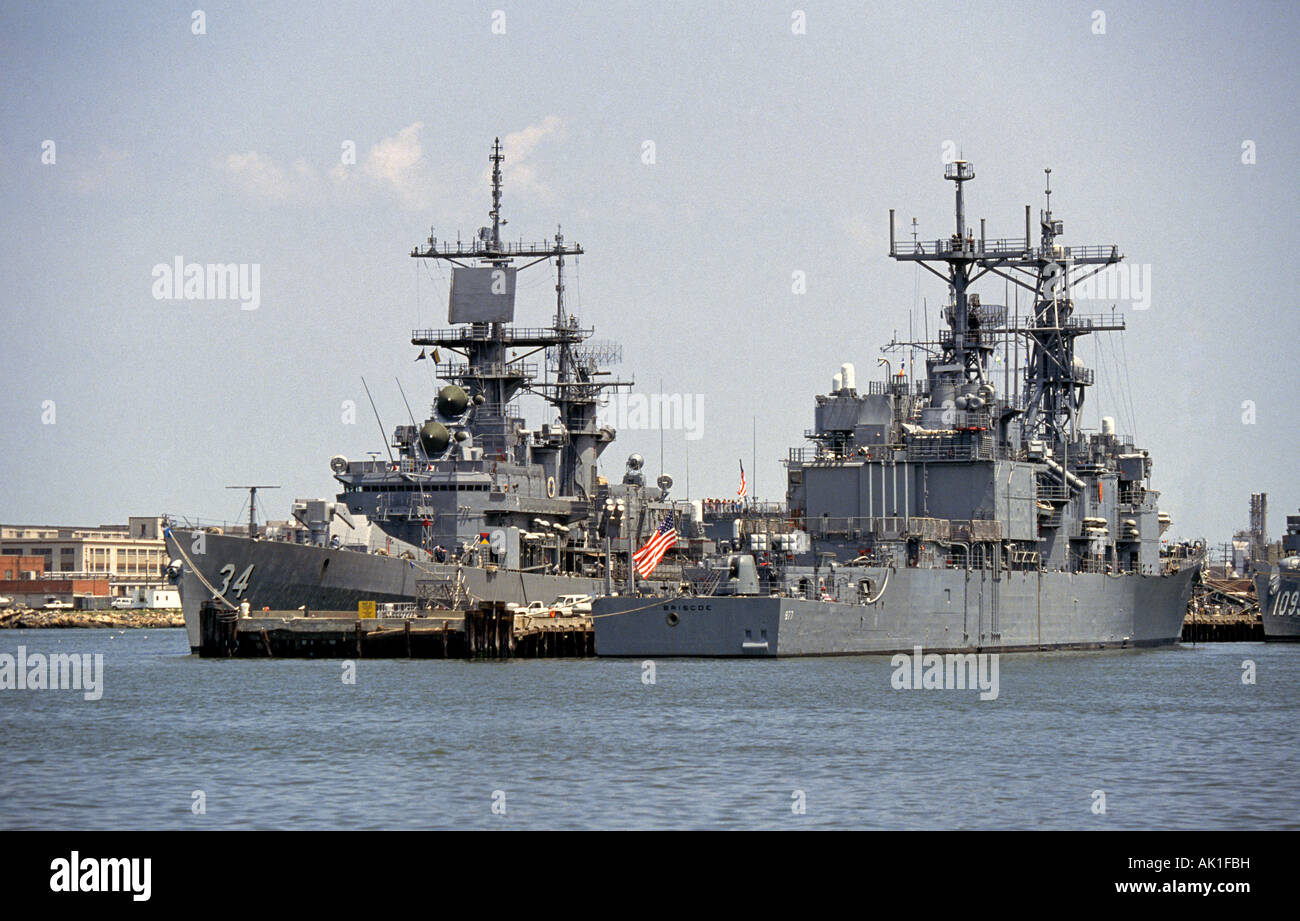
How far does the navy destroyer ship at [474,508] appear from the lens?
5122 centimetres

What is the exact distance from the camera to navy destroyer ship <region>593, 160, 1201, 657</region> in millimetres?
46938

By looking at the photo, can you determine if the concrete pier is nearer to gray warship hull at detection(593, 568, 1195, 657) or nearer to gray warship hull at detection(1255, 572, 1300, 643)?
gray warship hull at detection(593, 568, 1195, 657)

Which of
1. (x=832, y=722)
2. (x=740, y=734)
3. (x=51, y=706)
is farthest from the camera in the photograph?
(x=51, y=706)

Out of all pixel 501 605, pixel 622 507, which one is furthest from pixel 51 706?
pixel 622 507

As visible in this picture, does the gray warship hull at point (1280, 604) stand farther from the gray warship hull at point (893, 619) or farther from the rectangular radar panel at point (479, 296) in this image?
the rectangular radar panel at point (479, 296)

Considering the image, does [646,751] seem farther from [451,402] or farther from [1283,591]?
[1283,591]

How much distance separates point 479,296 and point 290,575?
1579 centimetres

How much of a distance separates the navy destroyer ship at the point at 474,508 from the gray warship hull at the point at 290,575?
0.13 ft

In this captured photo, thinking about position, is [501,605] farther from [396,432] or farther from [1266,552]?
[1266,552]

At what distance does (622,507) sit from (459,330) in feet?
27.7

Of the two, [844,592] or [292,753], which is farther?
[844,592]

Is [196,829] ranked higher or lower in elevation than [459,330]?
lower

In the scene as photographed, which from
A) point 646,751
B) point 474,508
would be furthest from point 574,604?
point 646,751

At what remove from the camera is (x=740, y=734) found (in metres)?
30.5
